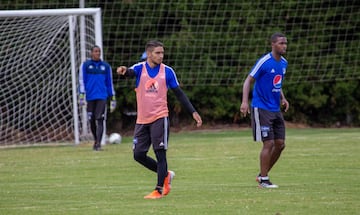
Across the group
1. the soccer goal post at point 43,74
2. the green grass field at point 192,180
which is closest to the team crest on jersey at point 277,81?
the green grass field at point 192,180

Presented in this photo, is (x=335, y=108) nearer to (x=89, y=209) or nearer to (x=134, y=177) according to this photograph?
(x=134, y=177)

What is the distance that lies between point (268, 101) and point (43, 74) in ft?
33.6

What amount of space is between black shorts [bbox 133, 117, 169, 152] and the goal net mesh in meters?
9.50

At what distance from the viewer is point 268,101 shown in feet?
37.1

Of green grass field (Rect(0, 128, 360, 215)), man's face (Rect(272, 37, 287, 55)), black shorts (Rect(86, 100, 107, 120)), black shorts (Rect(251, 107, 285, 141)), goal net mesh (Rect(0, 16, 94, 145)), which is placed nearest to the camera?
green grass field (Rect(0, 128, 360, 215))

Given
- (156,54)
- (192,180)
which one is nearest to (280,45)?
(156,54)

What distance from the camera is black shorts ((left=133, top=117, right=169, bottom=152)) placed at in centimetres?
1010

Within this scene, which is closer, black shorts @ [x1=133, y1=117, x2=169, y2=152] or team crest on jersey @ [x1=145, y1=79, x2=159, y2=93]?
black shorts @ [x1=133, y1=117, x2=169, y2=152]

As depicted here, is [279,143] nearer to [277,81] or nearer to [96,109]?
[277,81]

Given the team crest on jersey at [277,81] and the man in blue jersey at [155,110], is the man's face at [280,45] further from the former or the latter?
the man in blue jersey at [155,110]

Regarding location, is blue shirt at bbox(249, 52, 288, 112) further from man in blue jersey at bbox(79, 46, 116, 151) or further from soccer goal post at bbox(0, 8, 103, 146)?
soccer goal post at bbox(0, 8, 103, 146)

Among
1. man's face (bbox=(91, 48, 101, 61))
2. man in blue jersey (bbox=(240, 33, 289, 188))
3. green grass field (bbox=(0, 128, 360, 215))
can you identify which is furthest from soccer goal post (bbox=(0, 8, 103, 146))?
man in blue jersey (bbox=(240, 33, 289, 188))

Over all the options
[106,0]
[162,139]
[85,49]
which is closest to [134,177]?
[162,139]

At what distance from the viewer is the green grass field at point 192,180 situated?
9242 millimetres
